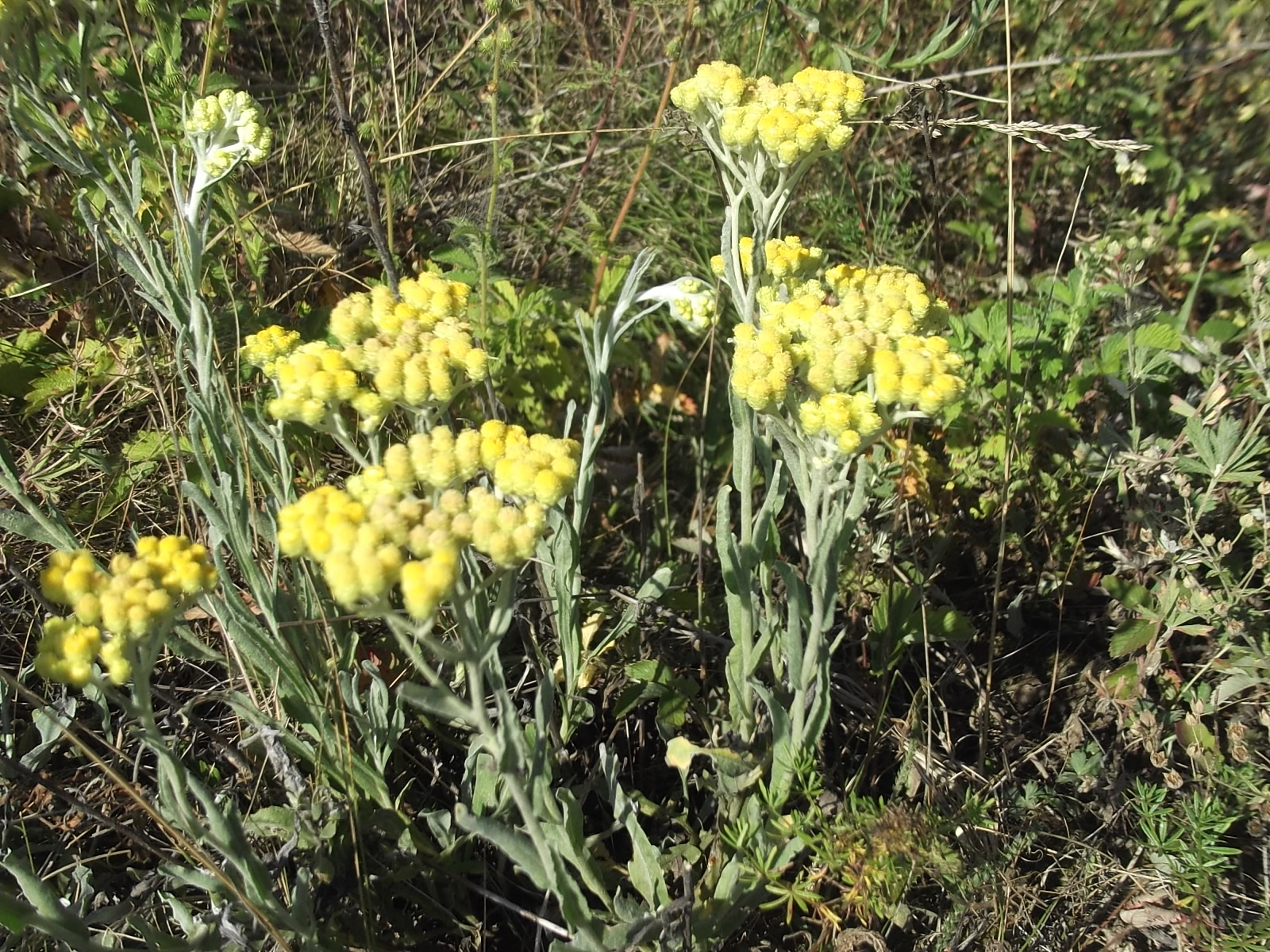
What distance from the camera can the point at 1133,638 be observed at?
1.89 m

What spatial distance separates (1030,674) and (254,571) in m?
1.69

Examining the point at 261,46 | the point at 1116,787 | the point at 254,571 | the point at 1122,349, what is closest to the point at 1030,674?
the point at 1116,787

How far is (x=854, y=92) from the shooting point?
1.61 metres

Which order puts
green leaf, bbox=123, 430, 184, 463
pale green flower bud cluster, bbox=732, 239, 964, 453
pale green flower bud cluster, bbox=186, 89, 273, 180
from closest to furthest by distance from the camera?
pale green flower bud cluster, bbox=732, 239, 964, 453
pale green flower bud cluster, bbox=186, 89, 273, 180
green leaf, bbox=123, 430, 184, 463

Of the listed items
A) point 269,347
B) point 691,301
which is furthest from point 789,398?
point 269,347

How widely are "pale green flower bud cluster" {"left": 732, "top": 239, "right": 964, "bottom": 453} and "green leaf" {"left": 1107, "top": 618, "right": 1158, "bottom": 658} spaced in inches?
30.9

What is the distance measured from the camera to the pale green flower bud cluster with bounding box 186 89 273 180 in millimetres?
1707

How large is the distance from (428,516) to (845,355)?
0.66 metres

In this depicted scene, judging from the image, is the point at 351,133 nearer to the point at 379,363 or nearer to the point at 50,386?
the point at 379,363

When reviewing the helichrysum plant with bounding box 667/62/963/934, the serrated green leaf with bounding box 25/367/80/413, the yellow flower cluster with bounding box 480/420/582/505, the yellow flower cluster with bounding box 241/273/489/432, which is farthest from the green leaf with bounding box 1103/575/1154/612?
Result: the serrated green leaf with bounding box 25/367/80/413

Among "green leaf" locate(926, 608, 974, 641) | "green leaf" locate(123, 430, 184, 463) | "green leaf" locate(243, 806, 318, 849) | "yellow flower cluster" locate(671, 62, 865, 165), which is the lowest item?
"green leaf" locate(243, 806, 318, 849)

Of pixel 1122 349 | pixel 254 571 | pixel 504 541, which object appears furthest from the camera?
pixel 1122 349

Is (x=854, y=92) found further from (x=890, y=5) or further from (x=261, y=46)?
(x=261, y=46)

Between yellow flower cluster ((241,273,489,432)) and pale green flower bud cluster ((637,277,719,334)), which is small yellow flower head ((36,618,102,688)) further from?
pale green flower bud cluster ((637,277,719,334))
